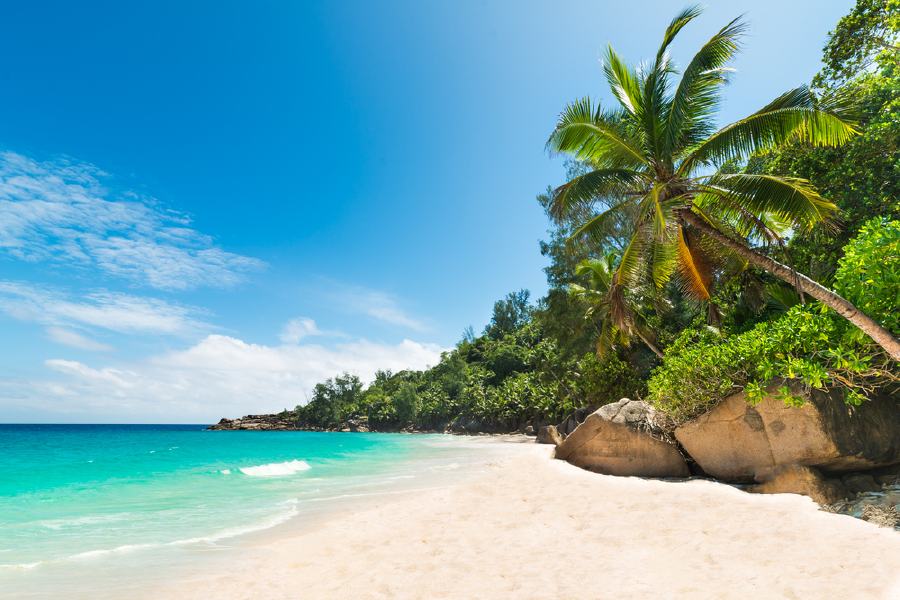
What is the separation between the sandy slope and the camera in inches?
143

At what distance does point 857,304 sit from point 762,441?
8.94 ft

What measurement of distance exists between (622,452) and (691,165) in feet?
21.7

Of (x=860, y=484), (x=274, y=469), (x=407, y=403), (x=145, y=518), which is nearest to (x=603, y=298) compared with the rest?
(x=860, y=484)

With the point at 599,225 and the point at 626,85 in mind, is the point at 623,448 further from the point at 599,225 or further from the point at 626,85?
the point at 626,85

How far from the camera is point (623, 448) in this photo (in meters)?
9.81

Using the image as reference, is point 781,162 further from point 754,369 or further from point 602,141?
point 754,369

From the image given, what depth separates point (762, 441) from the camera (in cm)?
734

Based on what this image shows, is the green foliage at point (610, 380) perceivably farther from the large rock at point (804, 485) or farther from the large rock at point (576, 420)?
the large rock at point (804, 485)

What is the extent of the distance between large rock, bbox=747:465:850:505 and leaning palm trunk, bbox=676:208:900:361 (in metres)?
2.18

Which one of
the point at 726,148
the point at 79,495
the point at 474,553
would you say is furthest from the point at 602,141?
the point at 79,495

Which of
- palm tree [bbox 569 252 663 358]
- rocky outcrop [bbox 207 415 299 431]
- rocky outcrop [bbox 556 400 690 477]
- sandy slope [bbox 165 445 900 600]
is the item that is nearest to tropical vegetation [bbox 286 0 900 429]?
rocky outcrop [bbox 556 400 690 477]

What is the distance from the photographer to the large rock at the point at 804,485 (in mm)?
6276

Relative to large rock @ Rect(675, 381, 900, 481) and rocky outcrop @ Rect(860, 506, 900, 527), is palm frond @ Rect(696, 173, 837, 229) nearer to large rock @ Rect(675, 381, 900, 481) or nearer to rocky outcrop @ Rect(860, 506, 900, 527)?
large rock @ Rect(675, 381, 900, 481)

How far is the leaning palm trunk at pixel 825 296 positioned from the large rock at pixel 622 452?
4.44 m
